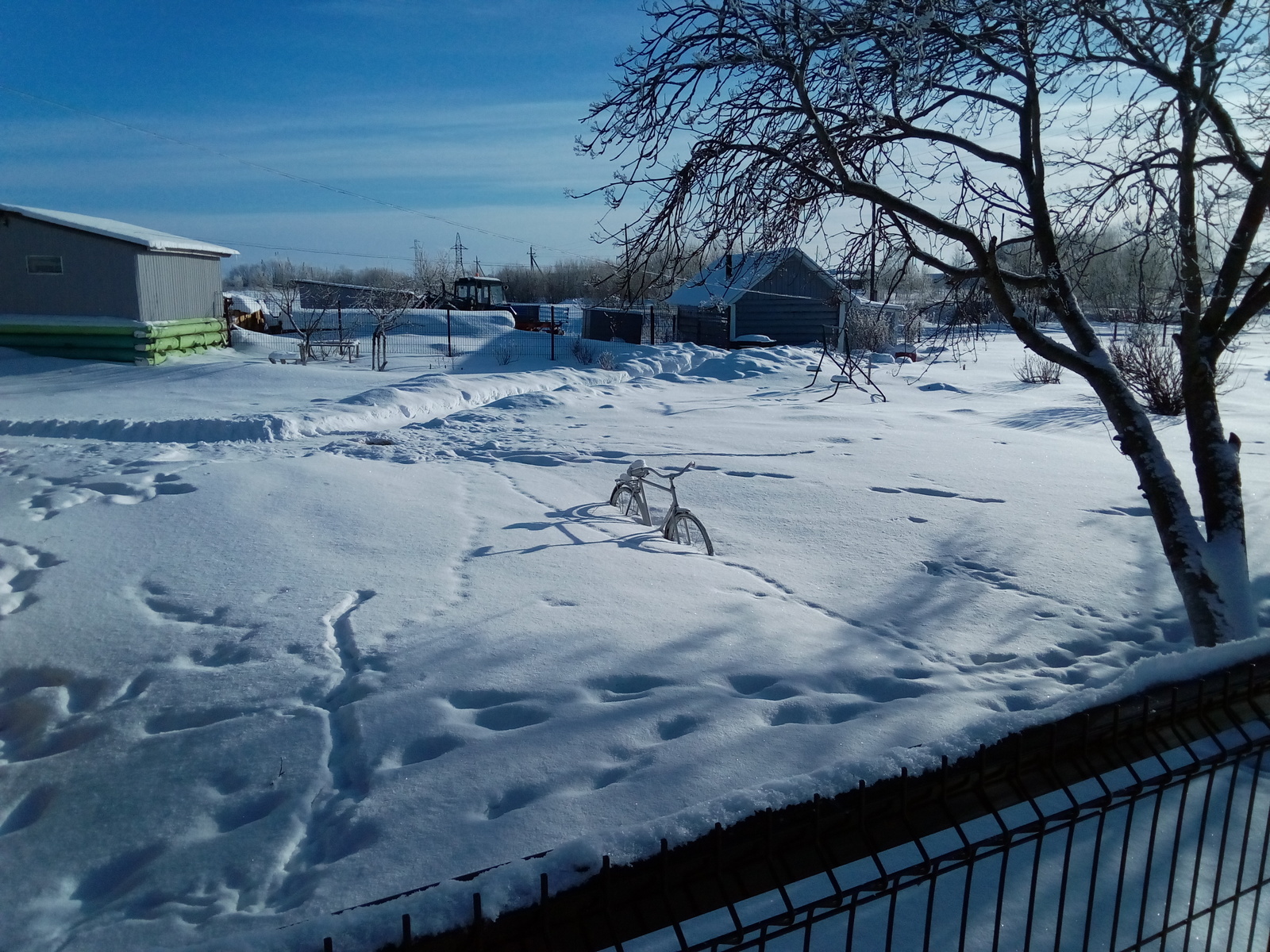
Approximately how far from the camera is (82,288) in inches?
851

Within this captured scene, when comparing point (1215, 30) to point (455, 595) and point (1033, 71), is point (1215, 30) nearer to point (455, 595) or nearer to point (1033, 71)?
point (1033, 71)

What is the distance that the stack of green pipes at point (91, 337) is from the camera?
21266 millimetres

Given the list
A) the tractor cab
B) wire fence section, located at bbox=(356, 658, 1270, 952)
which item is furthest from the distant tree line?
wire fence section, located at bbox=(356, 658, 1270, 952)

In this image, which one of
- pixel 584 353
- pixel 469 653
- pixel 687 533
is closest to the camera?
pixel 469 653

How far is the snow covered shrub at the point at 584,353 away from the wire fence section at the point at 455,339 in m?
0.03

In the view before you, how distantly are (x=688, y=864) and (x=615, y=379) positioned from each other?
19.3 m

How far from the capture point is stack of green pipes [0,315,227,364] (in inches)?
837

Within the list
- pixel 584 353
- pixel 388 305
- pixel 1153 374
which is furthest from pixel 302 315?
pixel 1153 374

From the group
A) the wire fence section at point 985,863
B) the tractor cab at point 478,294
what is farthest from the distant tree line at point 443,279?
the wire fence section at point 985,863

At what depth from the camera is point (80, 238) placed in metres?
21.3

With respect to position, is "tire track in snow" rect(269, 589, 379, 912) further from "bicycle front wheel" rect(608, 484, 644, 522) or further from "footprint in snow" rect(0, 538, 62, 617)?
"bicycle front wheel" rect(608, 484, 644, 522)

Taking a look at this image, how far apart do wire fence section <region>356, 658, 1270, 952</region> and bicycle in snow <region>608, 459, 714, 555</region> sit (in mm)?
4362

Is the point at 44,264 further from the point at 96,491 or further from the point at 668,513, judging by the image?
the point at 668,513

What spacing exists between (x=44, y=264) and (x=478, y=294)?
28673mm
